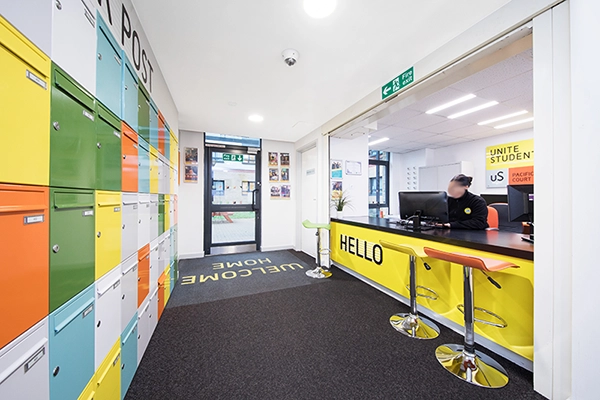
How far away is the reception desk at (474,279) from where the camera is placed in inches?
67.3

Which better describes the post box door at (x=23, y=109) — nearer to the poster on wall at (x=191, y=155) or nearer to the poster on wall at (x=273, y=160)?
the poster on wall at (x=191, y=155)

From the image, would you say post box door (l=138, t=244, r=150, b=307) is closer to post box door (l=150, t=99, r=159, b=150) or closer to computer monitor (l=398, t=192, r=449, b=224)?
post box door (l=150, t=99, r=159, b=150)

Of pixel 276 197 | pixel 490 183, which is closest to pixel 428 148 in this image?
pixel 490 183

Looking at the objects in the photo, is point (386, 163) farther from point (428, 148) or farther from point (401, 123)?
point (401, 123)

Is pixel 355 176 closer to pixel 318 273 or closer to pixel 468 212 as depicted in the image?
pixel 318 273

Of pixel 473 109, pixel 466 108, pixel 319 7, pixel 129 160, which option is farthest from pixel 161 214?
pixel 473 109

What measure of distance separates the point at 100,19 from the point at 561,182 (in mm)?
2860

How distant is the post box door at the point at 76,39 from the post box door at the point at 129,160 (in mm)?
431

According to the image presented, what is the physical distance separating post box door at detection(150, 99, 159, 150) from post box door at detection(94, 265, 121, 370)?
1.31 metres

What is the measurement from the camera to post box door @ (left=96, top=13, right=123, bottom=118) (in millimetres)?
1195

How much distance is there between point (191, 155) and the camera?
15.9 ft

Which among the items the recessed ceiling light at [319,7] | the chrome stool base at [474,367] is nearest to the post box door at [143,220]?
the recessed ceiling light at [319,7]

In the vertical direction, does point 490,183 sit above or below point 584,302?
above

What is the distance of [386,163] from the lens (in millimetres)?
7402
